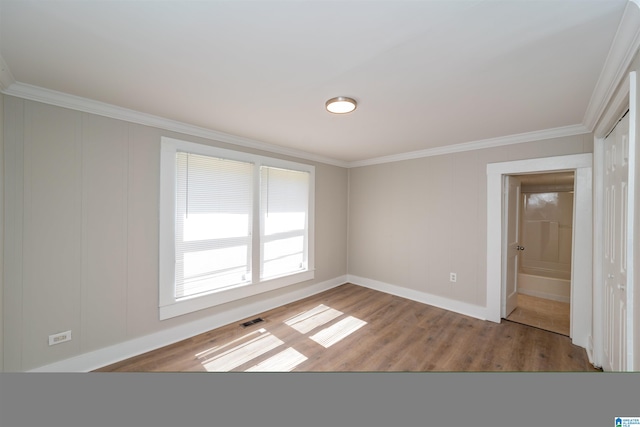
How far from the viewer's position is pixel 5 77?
172cm

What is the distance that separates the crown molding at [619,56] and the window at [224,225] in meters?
3.17

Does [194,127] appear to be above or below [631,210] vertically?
above

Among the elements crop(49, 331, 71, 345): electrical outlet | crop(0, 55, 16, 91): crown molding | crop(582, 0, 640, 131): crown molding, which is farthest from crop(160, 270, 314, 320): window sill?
crop(582, 0, 640, 131): crown molding

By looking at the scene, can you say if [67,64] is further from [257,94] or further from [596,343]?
[596,343]

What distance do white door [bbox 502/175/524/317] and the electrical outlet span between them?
4.58 m

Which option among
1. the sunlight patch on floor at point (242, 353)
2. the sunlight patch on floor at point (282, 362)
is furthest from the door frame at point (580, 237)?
the sunlight patch on floor at point (242, 353)

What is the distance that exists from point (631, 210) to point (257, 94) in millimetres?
2397

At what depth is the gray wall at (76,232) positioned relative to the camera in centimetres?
191

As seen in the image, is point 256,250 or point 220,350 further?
point 256,250

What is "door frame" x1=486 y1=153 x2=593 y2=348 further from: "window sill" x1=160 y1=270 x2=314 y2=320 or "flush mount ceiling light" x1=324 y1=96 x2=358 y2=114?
"window sill" x1=160 y1=270 x2=314 y2=320

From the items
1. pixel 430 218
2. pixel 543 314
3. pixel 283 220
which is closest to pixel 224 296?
pixel 283 220

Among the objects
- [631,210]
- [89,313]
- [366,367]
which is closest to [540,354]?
[366,367]

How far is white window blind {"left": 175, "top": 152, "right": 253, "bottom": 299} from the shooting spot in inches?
108

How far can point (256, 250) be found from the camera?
3.41m
